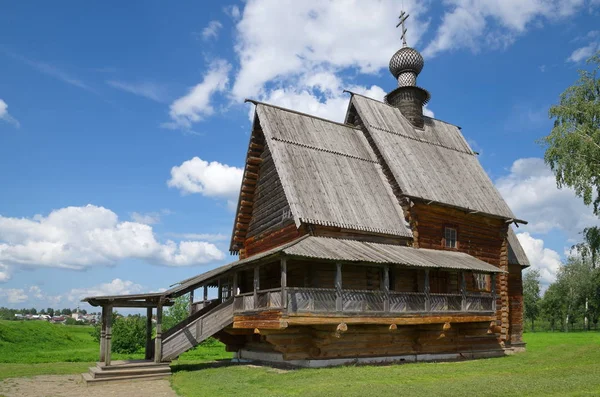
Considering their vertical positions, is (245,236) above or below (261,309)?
above

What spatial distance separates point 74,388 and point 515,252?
25.2 metres

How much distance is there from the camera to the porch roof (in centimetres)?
1744

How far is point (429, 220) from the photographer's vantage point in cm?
2436

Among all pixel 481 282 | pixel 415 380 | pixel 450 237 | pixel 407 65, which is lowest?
pixel 415 380


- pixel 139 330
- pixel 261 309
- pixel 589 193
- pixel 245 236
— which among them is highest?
pixel 589 193

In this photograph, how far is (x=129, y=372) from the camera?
58.1ft

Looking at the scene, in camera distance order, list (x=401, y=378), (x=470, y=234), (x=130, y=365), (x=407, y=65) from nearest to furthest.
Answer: (x=401, y=378) → (x=130, y=365) → (x=470, y=234) → (x=407, y=65)

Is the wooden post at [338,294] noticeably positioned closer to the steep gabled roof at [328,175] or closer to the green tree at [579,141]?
the steep gabled roof at [328,175]

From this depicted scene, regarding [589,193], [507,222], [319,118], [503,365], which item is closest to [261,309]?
[503,365]

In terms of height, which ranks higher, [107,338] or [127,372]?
[107,338]

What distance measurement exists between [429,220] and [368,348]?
7128 mm

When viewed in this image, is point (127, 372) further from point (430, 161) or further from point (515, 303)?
point (515, 303)

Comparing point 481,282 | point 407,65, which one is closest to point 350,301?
point 481,282

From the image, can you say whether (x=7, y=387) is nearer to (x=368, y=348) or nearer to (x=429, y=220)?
(x=368, y=348)
